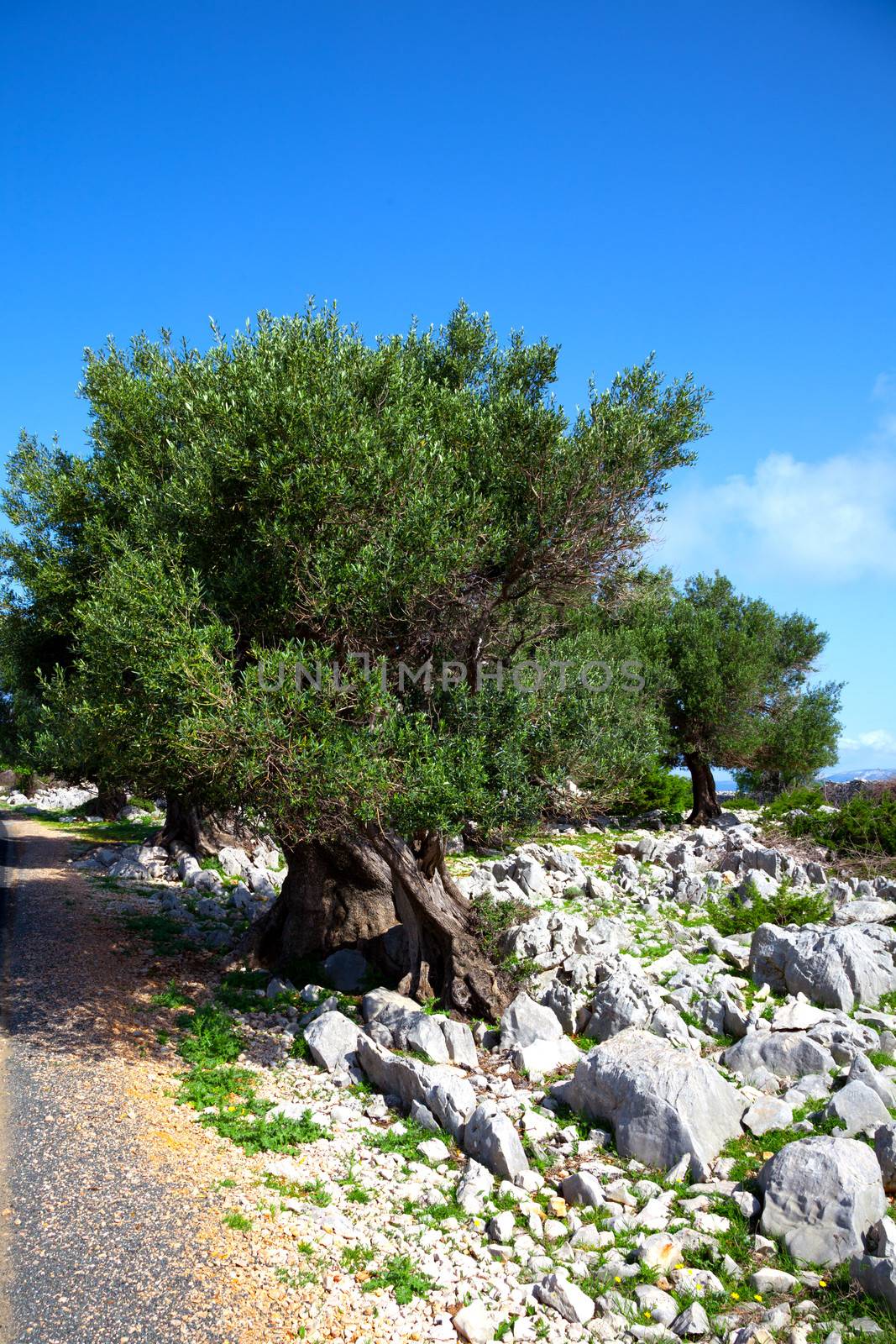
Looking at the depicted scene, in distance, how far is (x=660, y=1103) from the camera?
911cm

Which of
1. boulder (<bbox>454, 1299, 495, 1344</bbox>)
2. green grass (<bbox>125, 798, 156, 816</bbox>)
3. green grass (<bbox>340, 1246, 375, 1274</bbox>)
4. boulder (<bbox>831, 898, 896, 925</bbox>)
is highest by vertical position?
green grass (<bbox>125, 798, 156, 816</bbox>)

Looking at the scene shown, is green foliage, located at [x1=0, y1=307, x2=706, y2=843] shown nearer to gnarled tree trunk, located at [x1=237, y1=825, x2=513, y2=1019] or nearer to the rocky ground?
gnarled tree trunk, located at [x1=237, y1=825, x2=513, y2=1019]

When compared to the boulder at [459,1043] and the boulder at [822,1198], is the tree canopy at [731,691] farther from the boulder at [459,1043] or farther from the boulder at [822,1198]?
the boulder at [822,1198]

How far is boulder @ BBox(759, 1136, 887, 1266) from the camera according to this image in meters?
7.29

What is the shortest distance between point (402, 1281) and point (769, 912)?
11723 millimetres

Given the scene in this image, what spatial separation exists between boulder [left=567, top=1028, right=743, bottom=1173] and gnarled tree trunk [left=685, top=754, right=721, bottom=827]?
93.5ft

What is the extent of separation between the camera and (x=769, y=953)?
45.5ft

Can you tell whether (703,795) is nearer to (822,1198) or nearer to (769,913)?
(769,913)

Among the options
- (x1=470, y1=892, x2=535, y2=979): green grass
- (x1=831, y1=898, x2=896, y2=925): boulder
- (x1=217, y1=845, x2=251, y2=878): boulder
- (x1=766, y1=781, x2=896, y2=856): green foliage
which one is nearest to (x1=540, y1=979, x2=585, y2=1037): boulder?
(x1=470, y1=892, x2=535, y2=979): green grass

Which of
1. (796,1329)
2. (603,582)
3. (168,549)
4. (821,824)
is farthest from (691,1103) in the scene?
(821,824)

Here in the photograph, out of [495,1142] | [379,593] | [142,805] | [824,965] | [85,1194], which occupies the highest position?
[379,593]

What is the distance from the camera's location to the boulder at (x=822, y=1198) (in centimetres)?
729

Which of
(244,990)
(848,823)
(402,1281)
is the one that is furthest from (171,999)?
(848,823)

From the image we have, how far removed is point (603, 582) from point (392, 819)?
5.69 meters
